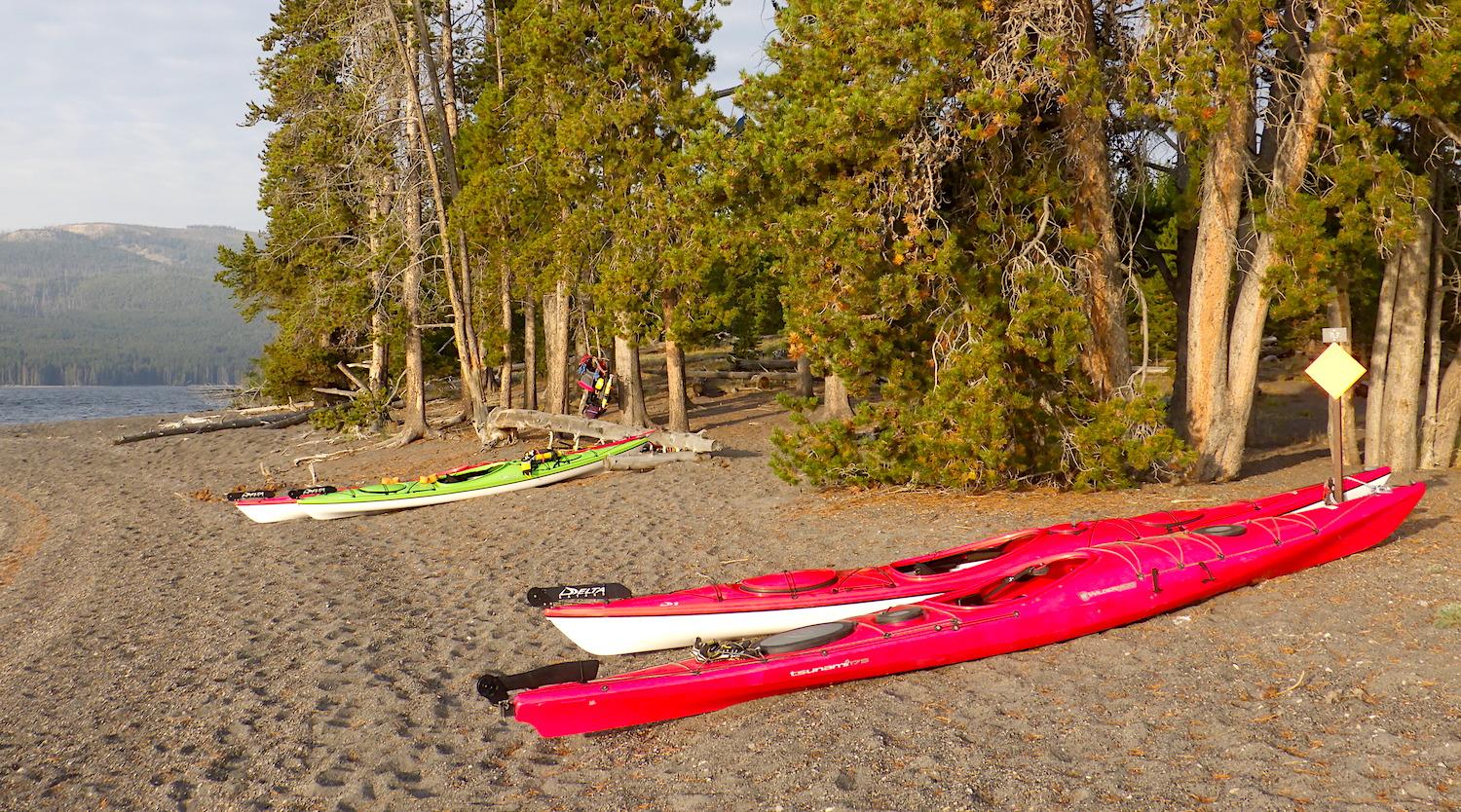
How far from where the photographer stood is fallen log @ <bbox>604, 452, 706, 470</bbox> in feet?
51.2

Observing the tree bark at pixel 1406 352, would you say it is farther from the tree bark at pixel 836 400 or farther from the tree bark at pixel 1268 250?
the tree bark at pixel 836 400

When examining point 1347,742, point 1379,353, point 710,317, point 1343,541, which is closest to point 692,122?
point 710,317

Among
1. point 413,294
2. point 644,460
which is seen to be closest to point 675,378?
point 644,460

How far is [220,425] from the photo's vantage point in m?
27.5

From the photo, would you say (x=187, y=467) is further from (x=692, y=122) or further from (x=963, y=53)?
(x=963, y=53)

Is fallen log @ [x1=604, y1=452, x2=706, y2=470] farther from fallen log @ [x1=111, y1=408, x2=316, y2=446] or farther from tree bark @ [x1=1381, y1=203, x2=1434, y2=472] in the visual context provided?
fallen log @ [x1=111, y1=408, x2=316, y2=446]

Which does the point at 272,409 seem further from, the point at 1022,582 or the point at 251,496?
the point at 1022,582

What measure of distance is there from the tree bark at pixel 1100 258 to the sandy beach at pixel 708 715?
60.4 inches

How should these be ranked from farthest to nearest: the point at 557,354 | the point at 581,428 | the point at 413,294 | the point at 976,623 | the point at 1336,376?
the point at 413,294 < the point at 557,354 < the point at 581,428 < the point at 1336,376 < the point at 976,623

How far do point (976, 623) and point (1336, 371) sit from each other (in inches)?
164

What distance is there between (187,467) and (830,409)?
13.9 m

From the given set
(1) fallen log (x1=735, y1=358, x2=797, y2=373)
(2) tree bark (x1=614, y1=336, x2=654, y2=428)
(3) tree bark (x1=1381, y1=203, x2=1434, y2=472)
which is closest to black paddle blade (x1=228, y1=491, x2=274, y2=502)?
(2) tree bark (x1=614, y1=336, x2=654, y2=428)

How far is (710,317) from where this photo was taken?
1753 cm

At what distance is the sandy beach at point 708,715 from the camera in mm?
4863
